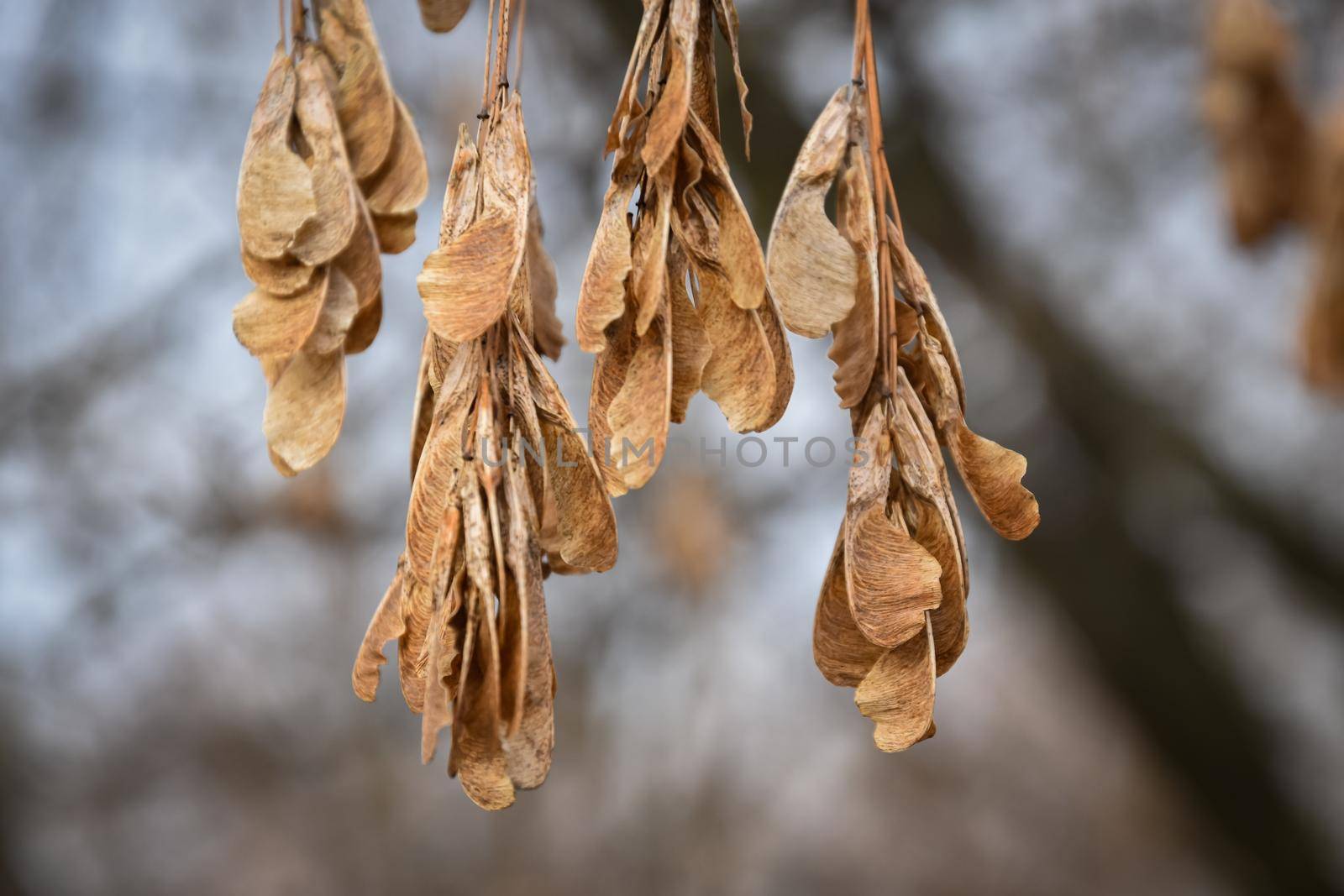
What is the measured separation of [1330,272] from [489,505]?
2.14 ft

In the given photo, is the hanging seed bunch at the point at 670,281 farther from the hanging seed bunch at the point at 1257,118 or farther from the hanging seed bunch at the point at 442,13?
the hanging seed bunch at the point at 1257,118

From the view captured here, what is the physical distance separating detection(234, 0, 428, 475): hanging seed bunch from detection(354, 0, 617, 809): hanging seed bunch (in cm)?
4

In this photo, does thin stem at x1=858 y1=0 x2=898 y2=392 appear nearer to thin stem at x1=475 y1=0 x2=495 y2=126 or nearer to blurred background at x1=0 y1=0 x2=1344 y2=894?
thin stem at x1=475 y1=0 x2=495 y2=126

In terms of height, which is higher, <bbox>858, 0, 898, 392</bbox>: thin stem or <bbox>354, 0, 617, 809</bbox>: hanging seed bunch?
<bbox>858, 0, 898, 392</bbox>: thin stem

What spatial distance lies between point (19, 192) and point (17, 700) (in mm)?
1159

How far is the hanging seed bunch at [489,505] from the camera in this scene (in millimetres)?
469

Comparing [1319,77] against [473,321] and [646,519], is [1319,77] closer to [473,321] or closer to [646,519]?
[646,519]

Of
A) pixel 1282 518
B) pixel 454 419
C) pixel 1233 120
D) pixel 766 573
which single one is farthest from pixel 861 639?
pixel 766 573

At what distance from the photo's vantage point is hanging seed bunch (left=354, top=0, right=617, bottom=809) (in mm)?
469

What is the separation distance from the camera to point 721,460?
6.93ft

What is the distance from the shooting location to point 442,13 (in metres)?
0.55

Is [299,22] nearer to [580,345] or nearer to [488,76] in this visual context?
[488,76]

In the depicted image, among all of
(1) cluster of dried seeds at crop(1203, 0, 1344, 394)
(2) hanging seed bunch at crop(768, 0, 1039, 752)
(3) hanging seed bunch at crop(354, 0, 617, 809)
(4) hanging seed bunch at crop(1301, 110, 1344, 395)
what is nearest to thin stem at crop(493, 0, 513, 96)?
(3) hanging seed bunch at crop(354, 0, 617, 809)

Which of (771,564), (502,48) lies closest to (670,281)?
(502,48)
